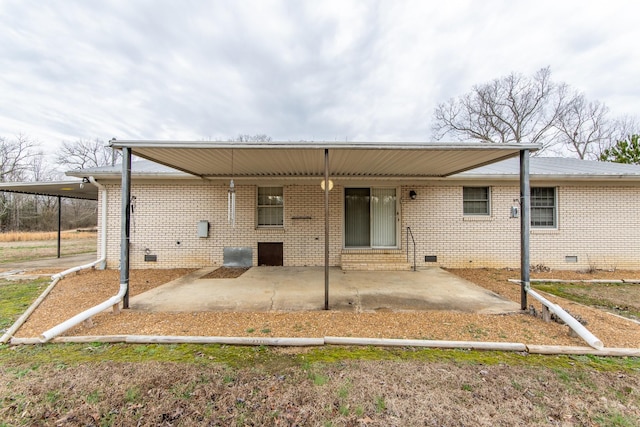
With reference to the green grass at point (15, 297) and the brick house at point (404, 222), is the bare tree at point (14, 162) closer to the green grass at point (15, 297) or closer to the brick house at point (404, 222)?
the green grass at point (15, 297)

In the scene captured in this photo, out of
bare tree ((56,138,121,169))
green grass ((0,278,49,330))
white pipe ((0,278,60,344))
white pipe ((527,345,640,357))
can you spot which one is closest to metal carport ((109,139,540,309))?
white pipe ((0,278,60,344))

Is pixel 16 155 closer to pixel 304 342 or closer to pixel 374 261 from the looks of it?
pixel 374 261

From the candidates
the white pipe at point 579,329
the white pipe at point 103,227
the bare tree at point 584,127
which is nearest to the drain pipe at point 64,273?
the white pipe at point 103,227

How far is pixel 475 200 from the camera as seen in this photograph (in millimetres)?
8156

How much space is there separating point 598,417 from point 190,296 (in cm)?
540

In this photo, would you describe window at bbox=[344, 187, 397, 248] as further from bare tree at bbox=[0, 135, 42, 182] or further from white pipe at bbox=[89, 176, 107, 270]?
bare tree at bbox=[0, 135, 42, 182]

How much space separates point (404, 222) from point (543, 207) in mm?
4063

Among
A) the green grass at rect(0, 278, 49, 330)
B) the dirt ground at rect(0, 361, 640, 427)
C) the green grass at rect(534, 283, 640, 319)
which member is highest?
the green grass at rect(0, 278, 49, 330)

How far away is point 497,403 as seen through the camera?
224cm

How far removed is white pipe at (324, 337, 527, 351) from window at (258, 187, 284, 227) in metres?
5.33

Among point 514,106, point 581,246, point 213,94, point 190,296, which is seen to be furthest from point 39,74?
point 514,106

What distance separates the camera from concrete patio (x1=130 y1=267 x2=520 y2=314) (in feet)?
14.8

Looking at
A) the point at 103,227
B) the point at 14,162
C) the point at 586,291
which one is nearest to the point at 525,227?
the point at 586,291

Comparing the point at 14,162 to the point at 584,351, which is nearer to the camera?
the point at 584,351
